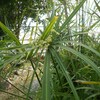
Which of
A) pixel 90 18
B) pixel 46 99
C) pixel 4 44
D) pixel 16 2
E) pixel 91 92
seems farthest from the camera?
pixel 16 2

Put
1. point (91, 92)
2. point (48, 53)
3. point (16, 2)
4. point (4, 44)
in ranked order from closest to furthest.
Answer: point (48, 53) < point (91, 92) < point (4, 44) < point (16, 2)

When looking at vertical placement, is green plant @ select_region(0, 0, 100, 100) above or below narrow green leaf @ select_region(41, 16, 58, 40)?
below

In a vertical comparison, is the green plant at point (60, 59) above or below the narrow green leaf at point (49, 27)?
below

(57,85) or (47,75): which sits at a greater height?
(47,75)

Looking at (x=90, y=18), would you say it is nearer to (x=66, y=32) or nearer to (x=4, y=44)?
(x=66, y=32)

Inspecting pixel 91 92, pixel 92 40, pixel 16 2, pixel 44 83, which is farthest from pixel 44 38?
pixel 16 2

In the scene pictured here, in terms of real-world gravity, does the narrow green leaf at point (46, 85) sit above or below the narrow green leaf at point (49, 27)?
below

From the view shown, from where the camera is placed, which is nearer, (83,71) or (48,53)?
(48,53)

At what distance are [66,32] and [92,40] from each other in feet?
0.43

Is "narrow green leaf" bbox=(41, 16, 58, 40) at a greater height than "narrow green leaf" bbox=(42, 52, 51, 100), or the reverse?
"narrow green leaf" bbox=(41, 16, 58, 40)

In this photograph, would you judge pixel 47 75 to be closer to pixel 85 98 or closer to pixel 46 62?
pixel 46 62

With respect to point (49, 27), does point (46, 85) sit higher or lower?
lower

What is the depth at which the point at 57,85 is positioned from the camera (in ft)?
3.58

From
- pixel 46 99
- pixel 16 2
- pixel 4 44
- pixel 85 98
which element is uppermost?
pixel 16 2
